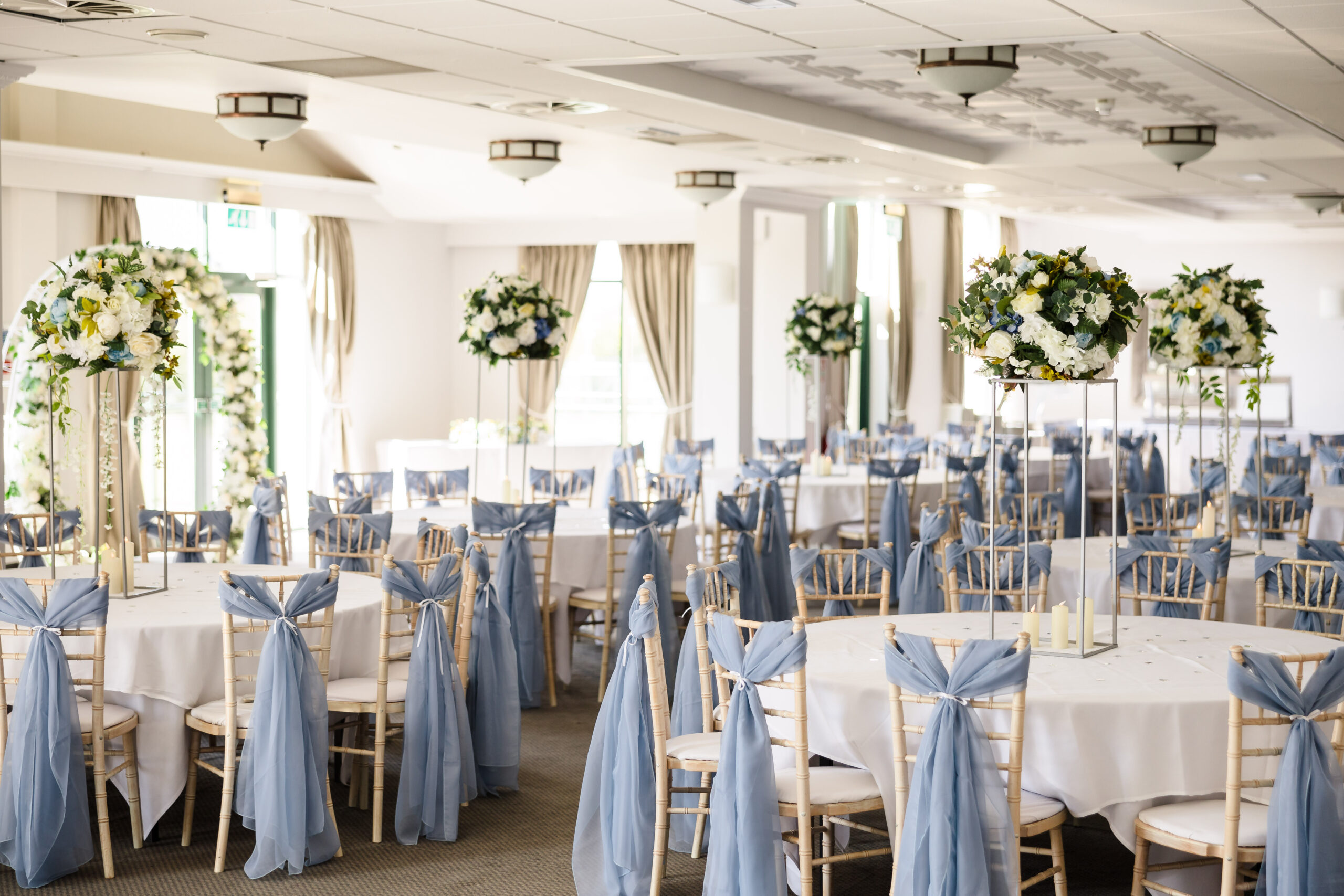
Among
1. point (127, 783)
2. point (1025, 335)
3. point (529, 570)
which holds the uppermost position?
point (1025, 335)

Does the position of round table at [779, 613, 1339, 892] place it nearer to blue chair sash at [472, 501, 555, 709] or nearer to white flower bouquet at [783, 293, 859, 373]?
blue chair sash at [472, 501, 555, 709]

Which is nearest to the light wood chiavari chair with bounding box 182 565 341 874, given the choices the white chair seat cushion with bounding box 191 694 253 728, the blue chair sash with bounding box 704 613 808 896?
the white chair seat cushion with bounding box 191 694 253 728

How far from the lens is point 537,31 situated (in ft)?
19.8

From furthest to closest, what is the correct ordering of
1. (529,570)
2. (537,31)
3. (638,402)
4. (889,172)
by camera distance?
(638,402)
(889,172)
(529,570)
(537,31)

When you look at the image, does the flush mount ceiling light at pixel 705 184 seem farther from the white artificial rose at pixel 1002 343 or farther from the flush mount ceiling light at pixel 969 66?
the white artificial rose at pixel 1002 343

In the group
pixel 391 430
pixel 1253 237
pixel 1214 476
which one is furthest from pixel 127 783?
pixel 1253 237

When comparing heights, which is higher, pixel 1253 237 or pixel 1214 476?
pixel 1253 237

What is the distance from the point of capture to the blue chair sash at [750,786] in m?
3.88

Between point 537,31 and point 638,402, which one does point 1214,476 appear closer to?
point 537,31

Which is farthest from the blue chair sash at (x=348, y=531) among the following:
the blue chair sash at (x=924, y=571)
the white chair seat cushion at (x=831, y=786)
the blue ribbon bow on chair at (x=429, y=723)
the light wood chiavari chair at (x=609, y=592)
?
the white chair seat cushion at (x=831, y=786)

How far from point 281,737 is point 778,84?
5.30 m

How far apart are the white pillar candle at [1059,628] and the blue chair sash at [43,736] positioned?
3007 mm

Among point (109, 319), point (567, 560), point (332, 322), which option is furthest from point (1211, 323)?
point (332, 322)

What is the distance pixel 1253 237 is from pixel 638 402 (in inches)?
335
